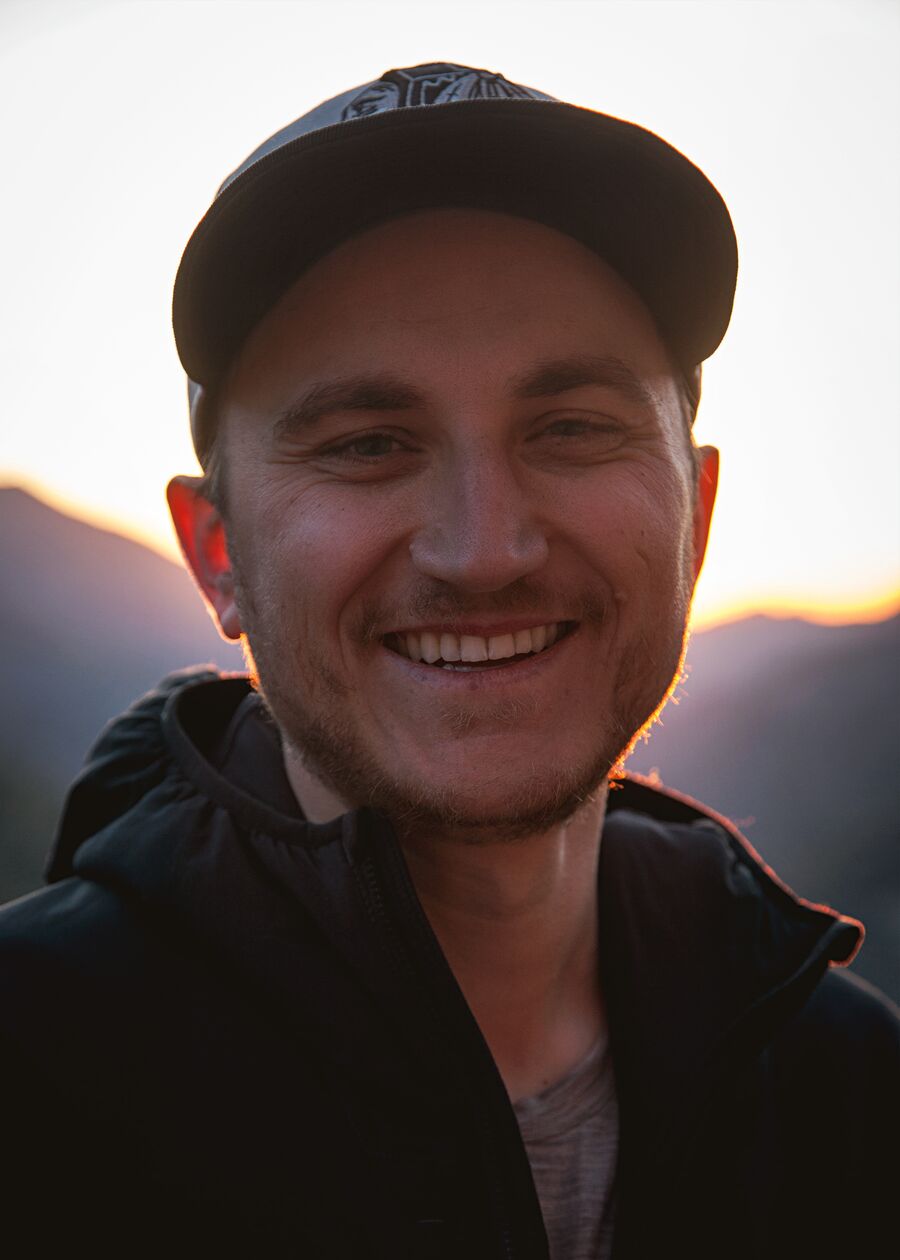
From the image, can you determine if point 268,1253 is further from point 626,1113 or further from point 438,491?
point 438,491

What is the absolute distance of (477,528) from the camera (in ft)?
5.13

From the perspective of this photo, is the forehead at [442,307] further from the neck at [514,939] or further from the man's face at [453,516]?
the neck at [514,939]

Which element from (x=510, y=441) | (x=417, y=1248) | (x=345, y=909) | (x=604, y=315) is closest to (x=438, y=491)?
(x=510, y=441)

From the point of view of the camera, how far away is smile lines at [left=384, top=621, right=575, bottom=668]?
1.69m

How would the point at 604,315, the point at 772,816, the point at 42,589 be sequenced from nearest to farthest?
the point at 604,315 < the point at 772,816 < the point at 42,589

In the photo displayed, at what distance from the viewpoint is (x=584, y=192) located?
168 centimetres

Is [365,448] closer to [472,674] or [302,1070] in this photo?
[472,674]

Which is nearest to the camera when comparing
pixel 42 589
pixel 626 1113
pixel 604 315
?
pixel 604 315

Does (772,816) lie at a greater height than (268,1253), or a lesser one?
lesser

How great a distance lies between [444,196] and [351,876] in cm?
126

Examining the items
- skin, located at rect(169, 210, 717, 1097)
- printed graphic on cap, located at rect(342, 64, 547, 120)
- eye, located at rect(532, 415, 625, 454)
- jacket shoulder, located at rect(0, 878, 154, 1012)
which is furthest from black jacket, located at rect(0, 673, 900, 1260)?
printed graphic on cap, located at rect(342, 64, 547, 120)

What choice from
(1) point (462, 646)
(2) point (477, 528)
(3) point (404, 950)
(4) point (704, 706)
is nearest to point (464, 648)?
(1) point (462, 646)

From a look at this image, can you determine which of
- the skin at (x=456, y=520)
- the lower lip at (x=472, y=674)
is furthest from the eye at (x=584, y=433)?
the lower lip at (x=472, y=674)

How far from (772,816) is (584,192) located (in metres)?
7.85
